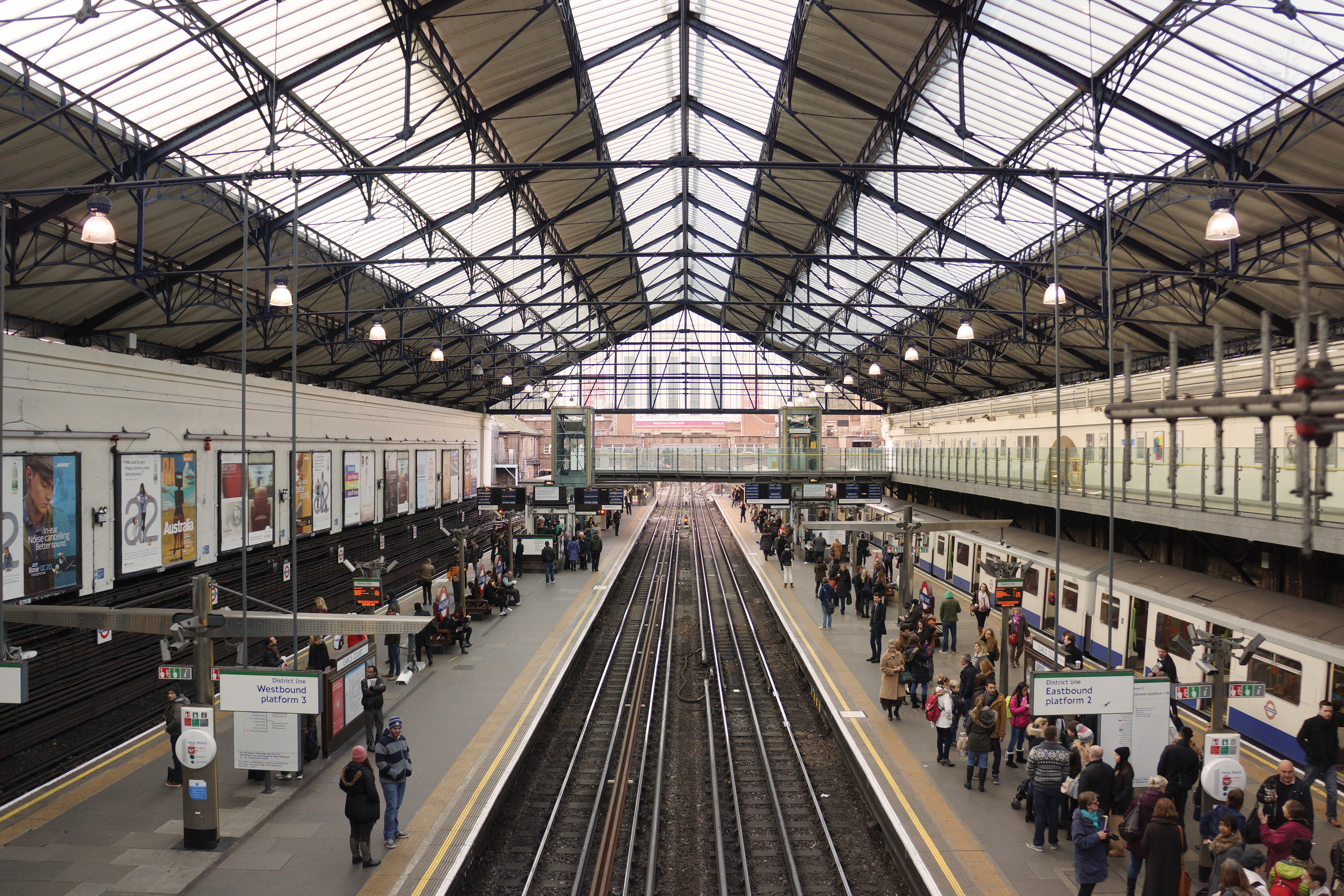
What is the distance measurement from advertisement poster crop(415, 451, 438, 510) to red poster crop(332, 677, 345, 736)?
781 inches

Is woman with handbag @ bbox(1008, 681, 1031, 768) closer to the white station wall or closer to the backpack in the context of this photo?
the backpack

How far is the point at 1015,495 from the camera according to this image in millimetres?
19156

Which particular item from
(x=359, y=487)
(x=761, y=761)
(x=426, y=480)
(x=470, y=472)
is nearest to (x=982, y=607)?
(x=761, y=761)

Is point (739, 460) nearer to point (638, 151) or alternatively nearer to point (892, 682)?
point (638, 151)

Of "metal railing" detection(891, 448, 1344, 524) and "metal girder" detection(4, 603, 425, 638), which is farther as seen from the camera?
"metal railing" detection(891, 448, 1344, 524)

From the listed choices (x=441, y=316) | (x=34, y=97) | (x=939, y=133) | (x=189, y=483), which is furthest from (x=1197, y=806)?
(x=441, y=316)

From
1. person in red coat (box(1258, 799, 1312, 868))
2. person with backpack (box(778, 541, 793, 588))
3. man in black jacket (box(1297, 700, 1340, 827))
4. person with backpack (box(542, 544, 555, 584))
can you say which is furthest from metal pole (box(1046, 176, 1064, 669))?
person with backpack (box(542, 544, 555, 584))

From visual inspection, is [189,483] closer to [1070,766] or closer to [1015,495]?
[1070,766]

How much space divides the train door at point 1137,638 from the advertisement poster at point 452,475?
27608 millimetres

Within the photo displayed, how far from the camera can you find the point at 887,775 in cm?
1000

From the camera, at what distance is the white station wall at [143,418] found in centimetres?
1127

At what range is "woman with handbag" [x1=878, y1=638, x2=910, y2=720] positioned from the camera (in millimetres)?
11828

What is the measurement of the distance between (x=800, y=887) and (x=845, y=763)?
340 cm

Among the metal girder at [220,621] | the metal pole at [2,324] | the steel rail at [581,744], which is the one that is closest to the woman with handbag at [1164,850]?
the steel rail at [581,744]
